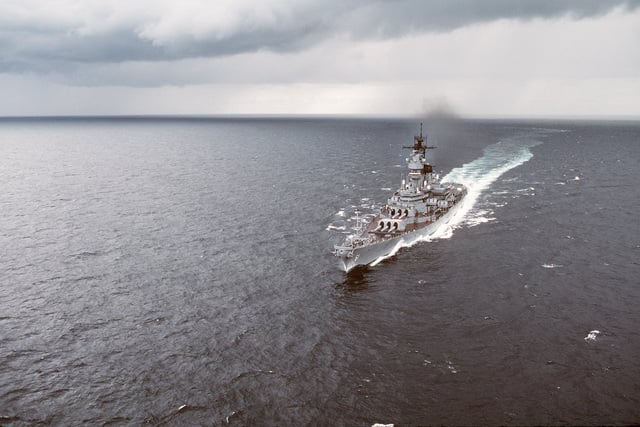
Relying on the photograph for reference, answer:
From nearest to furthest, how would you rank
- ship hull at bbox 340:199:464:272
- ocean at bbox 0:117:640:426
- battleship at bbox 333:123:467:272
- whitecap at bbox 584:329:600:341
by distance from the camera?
ocean at bbox 0:117:640:426, whitecap at bbox 584:329:600:341, ship hull at bbox 340:199:464:272, battleship at bbox 333:123:467:272

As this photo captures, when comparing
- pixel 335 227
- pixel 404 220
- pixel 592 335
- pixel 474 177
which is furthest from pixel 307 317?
pixel 474 177

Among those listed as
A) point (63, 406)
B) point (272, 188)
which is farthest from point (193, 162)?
point (63, 406)

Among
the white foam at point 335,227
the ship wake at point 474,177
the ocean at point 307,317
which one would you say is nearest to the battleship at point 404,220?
the ship wake at point 474,177

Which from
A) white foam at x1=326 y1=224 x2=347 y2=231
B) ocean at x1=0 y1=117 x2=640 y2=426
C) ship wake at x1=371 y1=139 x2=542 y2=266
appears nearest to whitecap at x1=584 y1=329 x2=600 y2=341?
ocean at x1=0 y1=117 x2=640 y2=426

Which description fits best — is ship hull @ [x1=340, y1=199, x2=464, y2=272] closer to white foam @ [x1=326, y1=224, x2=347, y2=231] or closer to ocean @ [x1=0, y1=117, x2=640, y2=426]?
ocean @ [x1=0, y1=117, x2=640, y2=426]

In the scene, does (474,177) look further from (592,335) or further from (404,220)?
(592,335)

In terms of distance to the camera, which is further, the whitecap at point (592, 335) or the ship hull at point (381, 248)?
the ship hull at point (381, 248)

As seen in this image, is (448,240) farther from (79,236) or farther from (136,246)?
(79,236)

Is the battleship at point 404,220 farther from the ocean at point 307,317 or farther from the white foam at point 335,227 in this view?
the white foam at point 335,227
